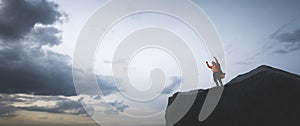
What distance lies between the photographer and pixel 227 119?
11953 millimetres

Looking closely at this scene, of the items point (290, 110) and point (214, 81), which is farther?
point (214, 81)

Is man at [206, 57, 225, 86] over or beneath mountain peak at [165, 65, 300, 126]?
over

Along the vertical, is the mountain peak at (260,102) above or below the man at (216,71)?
below

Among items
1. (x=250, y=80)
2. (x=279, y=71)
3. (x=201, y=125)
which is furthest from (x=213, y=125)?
(x=279, y=71)

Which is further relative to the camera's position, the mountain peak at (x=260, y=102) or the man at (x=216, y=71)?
the man at (x=216, y=71)

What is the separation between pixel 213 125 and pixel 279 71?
4.57 m

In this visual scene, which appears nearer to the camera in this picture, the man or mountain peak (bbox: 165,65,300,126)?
mountain peak (bbox: 165,65,300,126)

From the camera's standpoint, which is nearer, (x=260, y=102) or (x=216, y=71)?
(x=260, y=102)

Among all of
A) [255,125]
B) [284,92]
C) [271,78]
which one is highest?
[271,78]

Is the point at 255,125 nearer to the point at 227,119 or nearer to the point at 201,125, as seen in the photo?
the point at 227,119

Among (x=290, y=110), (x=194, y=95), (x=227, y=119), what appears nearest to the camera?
(x=290, y=110)

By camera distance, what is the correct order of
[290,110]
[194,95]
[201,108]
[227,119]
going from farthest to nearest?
1. [194,95]
2. [201,108]
3. [227,119]
4. [290,110]

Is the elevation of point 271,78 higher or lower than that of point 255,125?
higher

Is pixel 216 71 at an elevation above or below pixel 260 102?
above
